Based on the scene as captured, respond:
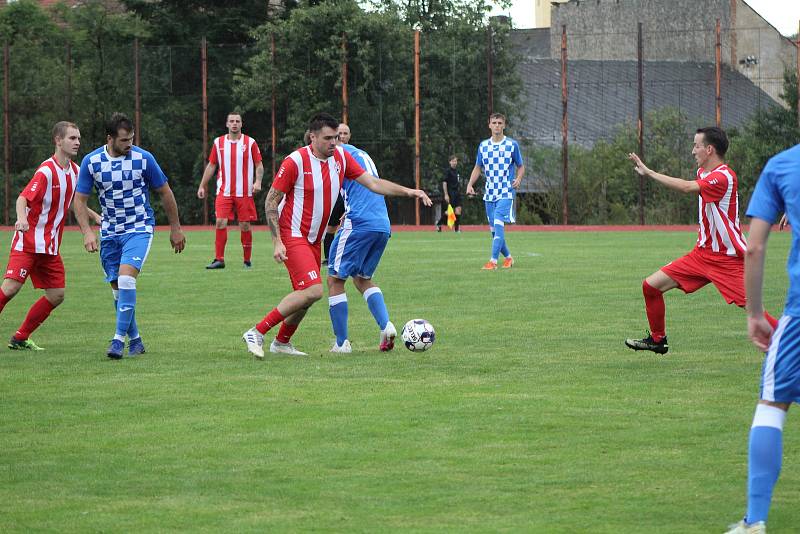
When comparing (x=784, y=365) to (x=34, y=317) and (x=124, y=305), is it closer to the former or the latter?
(x=124, y=305)

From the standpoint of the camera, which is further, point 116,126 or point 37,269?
point 37,269

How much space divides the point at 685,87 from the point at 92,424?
34665mm

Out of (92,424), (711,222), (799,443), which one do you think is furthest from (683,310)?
(92,424)

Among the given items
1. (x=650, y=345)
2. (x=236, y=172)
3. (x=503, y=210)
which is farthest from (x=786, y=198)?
(x=236, y=172)

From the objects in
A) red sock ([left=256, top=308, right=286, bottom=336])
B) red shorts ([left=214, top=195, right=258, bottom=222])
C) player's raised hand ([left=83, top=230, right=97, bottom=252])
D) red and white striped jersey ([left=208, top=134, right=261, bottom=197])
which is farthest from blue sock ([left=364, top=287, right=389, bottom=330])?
red and white striped jersey ([left=208, top=134, right=261, bottom=197])

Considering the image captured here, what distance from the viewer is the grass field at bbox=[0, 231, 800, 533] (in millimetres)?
5555

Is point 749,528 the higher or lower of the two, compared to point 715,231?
lower

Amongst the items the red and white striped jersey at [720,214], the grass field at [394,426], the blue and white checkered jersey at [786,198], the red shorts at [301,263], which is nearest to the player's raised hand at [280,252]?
the red shorts at [301,263]

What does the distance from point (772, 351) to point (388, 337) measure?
5.63 metres

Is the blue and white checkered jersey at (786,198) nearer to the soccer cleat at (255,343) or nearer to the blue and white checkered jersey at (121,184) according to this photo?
the soccer cleat at (255,343)

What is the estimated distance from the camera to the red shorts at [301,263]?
1005 centimetres

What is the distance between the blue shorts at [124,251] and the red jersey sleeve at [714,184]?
430cm

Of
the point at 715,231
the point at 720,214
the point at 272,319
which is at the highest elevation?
the point at 720,214

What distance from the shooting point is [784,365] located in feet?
16.3
